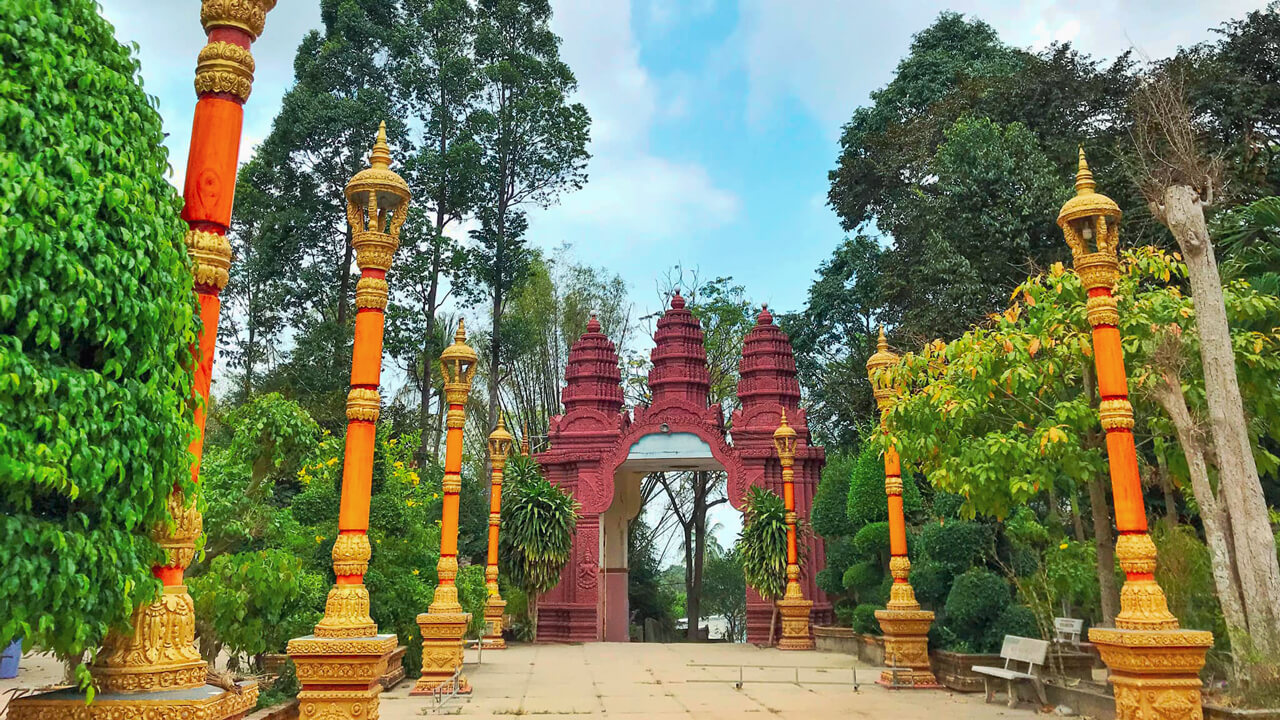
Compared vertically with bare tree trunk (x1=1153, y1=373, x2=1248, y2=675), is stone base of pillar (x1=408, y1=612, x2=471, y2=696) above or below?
below

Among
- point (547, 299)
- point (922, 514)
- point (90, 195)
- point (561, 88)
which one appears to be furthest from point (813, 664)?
point (561, 88)

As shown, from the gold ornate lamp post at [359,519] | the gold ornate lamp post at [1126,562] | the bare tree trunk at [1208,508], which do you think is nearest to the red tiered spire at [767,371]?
the bare tree trunk at [1208,508]

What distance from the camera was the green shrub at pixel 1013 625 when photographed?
10539 millimetres

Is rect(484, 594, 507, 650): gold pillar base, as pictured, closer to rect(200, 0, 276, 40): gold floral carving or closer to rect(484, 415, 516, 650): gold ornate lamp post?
rect(484, 415, 516, 650): gold ornate lamp post

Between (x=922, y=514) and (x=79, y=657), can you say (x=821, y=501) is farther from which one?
(x=79, y=657)

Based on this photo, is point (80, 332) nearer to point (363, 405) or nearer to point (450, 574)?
point (363, 405)

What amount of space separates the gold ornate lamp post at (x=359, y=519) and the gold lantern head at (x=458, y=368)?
320 centimetres

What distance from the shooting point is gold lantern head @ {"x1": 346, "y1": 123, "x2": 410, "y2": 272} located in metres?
6.80

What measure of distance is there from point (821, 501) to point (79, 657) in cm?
1522

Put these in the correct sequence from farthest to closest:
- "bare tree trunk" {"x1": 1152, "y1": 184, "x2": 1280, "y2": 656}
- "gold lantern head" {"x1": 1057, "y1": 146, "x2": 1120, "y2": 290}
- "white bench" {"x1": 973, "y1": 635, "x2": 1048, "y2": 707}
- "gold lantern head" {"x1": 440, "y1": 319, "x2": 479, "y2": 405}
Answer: "gold lantern head" {"x1": 440, "y1": 319, "x2": 479, "y2": 405}
"white bench" {"x1": 973, "y1": 635, "x2": 1048, "y2": 707}
"gold lantern head" {"x1": 1057, "y1": 146, "x2": 1120, "y2": 290}
"bare tree trunk" {"x1": 1152, "y1": 184, "x2": 1280, "y2": 656}

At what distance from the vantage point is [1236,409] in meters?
7.42

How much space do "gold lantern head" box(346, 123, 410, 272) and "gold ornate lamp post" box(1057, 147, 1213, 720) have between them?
574 cm

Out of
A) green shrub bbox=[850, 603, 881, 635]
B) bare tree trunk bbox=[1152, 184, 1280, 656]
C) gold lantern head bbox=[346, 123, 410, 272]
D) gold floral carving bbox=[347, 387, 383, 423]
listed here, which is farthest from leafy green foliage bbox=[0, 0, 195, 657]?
green shrub bbox=[850, 603, 881, 635]

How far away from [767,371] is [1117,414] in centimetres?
1457
